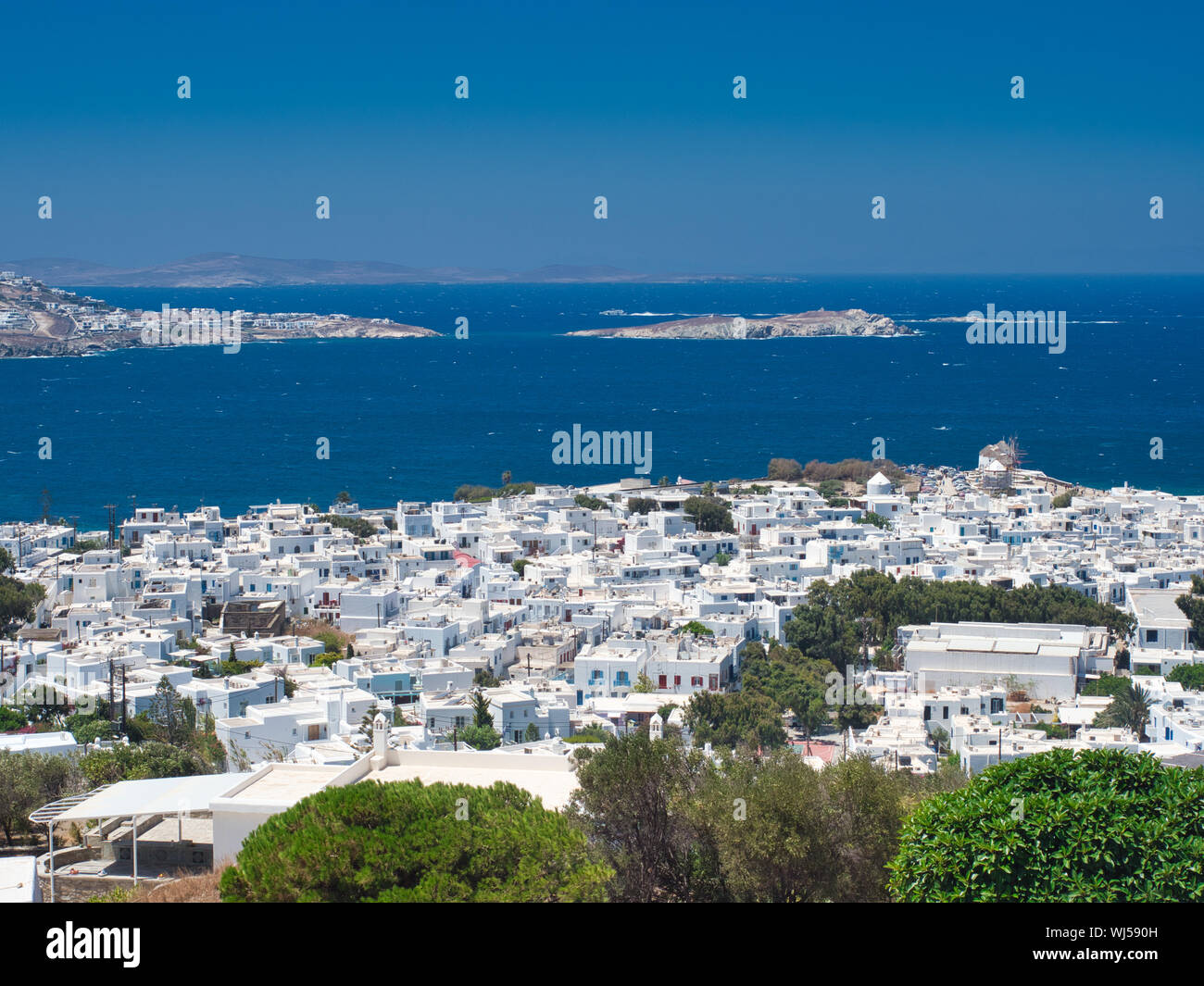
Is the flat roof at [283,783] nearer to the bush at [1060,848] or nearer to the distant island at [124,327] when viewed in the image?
the bush at [1060,848]

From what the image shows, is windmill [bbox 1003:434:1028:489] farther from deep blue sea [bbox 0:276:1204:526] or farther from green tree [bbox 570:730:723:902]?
green tree [bbox 570:730:723:902]

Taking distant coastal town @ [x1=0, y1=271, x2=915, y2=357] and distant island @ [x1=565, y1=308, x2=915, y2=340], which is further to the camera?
distant island @ [x1=565, y1=308, x2=915, y2=340]

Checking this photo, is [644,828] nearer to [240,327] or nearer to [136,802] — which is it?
[136,802]

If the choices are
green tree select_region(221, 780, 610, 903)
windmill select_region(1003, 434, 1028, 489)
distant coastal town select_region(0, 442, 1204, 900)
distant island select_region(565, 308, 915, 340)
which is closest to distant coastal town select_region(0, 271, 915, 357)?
distant island select_region(565, 308, 915, 340)

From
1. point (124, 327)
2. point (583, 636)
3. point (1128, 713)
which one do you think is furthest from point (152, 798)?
point (124, 327)

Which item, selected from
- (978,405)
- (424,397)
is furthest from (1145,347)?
(424,397)

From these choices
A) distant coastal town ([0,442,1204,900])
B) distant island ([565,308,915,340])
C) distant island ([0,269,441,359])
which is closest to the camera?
distant coastal town ([0,442,1204,900])
